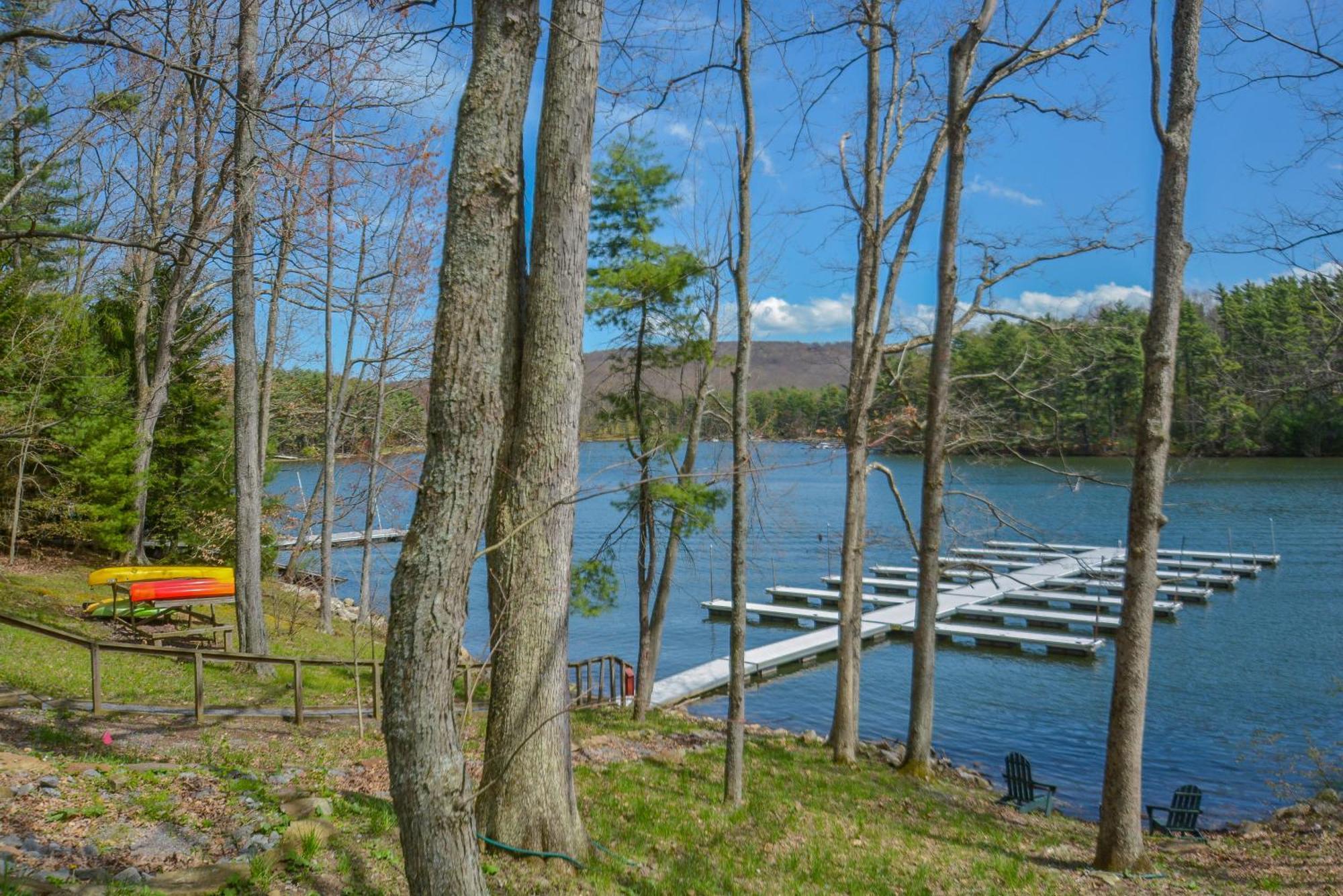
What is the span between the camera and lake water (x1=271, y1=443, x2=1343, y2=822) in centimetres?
1362

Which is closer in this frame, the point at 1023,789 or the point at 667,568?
the point at 1023,789

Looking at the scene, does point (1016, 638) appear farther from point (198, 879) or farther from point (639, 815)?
point (198, 879)

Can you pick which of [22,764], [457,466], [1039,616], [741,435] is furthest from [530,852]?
[1039,616]

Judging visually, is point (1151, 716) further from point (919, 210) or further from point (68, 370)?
point (68, 370)

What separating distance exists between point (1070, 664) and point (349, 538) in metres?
27.3

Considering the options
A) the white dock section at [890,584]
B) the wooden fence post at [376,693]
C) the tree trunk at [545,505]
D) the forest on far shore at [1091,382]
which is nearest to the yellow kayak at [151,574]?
the wooden fence post at [376,693]

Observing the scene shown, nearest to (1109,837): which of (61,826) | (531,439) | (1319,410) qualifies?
(531,439)

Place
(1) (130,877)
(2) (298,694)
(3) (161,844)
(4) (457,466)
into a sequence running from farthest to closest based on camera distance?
(2) (298,694), (3) (161,844), (1) (130,877), (4) (457,466)

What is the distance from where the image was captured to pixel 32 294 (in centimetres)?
1773

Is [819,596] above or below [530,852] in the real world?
below

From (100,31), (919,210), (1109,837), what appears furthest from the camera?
(919,210)

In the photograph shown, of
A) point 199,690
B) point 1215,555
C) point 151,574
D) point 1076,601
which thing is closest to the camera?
point 199,690

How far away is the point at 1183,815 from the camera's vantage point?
10.5 metres

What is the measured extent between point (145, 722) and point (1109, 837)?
837cm
